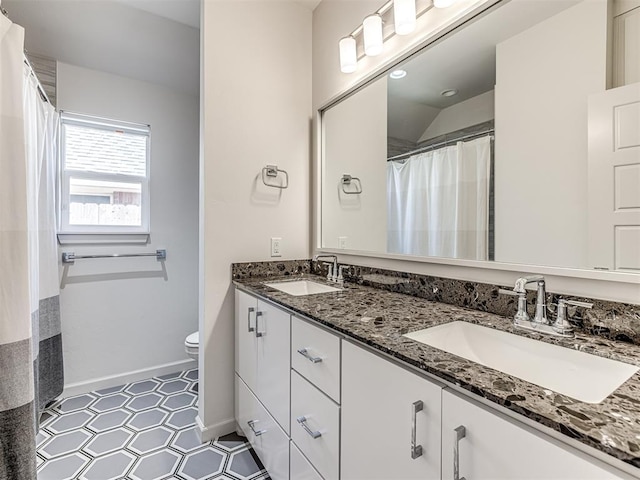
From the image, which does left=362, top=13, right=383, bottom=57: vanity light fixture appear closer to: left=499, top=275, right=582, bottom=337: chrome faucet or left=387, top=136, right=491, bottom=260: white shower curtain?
left=387, top=136, right=491, bottom=260: white shower curtain

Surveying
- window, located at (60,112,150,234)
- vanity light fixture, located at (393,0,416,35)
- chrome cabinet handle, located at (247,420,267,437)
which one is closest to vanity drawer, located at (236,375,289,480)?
chrome cabinet handle, located at (247,420,267,437)

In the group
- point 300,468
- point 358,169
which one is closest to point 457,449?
point 300,468

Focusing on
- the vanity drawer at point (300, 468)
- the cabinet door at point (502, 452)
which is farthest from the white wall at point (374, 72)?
the vanity drawer at point (300, 468)

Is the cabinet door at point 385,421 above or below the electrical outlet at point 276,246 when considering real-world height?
below

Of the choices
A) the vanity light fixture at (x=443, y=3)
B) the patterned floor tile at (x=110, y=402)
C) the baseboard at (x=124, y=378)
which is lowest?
the patterned floor tile at (x=110, y=402)

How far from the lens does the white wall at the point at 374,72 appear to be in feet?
2.81

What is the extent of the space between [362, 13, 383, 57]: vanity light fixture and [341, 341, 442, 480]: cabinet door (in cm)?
141

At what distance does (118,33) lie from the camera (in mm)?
1941

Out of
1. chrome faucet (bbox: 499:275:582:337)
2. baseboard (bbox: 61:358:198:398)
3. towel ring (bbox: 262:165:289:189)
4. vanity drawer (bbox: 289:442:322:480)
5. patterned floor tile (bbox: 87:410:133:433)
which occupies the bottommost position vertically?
patterned floor tile (bbox: 87:410:133:433)

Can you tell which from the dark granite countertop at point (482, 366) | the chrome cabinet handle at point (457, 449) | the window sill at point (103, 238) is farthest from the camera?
the window sill at point (103, 238)

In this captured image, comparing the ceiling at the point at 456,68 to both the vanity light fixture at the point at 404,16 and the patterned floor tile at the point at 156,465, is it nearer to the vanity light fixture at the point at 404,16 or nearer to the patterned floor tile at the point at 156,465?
the vanity light fixture at the point at 404,16

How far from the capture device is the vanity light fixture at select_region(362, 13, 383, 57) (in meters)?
1.50

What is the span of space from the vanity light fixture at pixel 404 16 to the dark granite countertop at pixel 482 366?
1.18 metres

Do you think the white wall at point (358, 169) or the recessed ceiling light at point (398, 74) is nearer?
the recessed ceiling light at point (398, 74)
